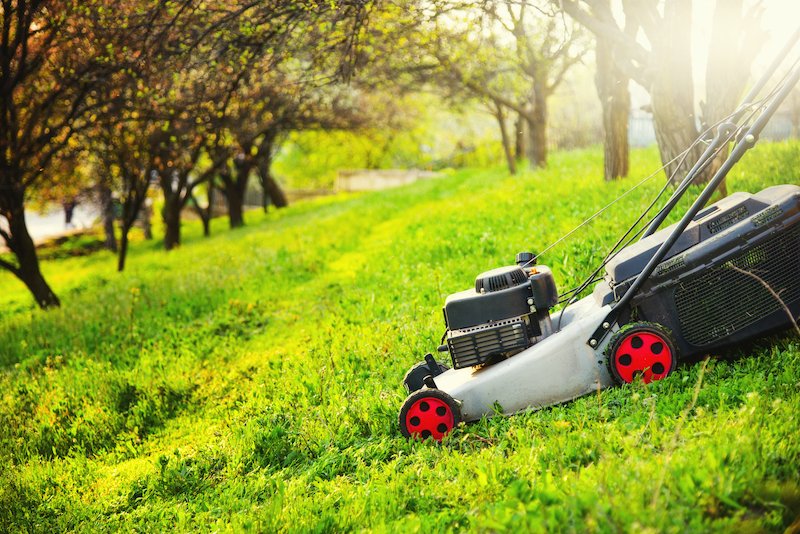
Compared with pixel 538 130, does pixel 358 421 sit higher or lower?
lower

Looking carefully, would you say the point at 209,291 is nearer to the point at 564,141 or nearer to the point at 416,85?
the point at 416,85

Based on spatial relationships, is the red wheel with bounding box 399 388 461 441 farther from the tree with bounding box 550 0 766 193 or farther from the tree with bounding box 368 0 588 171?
the tree with bounding box 368 0 588 171

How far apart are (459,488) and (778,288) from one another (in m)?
1.86

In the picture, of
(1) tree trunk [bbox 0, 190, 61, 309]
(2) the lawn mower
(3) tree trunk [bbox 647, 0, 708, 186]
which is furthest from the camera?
(1) tree trunk [bbox 0, 190, 61, 309]

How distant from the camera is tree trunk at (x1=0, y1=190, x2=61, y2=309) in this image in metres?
9.09

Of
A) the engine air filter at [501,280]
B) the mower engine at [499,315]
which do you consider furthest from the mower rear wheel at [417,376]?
the engine air filter at [501,280]

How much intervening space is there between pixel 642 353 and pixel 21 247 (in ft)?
31.4

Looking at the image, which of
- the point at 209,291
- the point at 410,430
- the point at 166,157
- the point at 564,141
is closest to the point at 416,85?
the point at 166,157

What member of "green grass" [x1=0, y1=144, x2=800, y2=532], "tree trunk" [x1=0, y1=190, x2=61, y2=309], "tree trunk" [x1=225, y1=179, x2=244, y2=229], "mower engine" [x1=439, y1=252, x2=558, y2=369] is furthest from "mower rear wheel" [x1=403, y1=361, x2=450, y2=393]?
"tree trunk" [x1=225, y1=179, x2=244, y2=229]

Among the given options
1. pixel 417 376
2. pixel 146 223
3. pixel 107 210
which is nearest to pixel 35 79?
pixel 417 376

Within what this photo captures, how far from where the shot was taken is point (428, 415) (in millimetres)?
3367

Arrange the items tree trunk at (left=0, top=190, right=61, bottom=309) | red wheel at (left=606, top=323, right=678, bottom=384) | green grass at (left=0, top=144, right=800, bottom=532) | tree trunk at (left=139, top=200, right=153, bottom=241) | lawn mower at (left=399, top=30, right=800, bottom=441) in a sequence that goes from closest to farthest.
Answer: green grass at (left=0, top=144, right=800, bottom=532) < lawn mower at (left=399, top=30, right=800, bottom=441) < red wheel at (left=606, top=323, right=678, bottom=384) < tree trunk at (left=0, top=190, right=61, bottom=309) < tree trunk at (left=139, top=200, right=153, bottom=241)

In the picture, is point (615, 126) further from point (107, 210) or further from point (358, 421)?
point (107, 210)

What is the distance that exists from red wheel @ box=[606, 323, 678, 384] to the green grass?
0.29 feet
